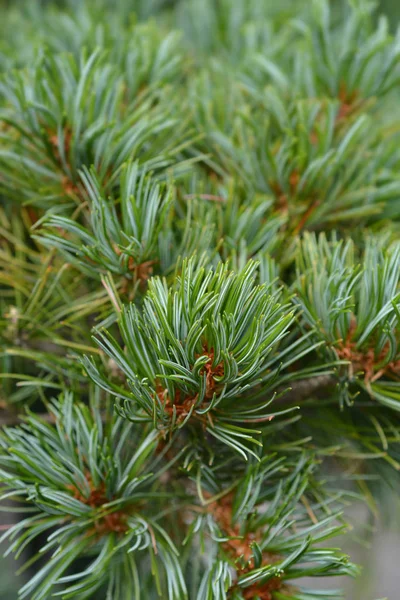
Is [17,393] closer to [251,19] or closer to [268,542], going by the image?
[268,542]

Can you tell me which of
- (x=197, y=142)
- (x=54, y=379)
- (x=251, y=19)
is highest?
(x=251, y=19)

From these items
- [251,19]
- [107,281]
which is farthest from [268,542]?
[251,19]

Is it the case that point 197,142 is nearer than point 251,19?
Yes

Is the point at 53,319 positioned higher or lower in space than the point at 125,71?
lower

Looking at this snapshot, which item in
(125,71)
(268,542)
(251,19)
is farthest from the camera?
(251,19)

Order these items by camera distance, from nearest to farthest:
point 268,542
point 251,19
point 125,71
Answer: point 268,542
point 125,71
point 251,19

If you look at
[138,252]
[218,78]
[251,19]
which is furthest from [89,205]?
[251,19]
